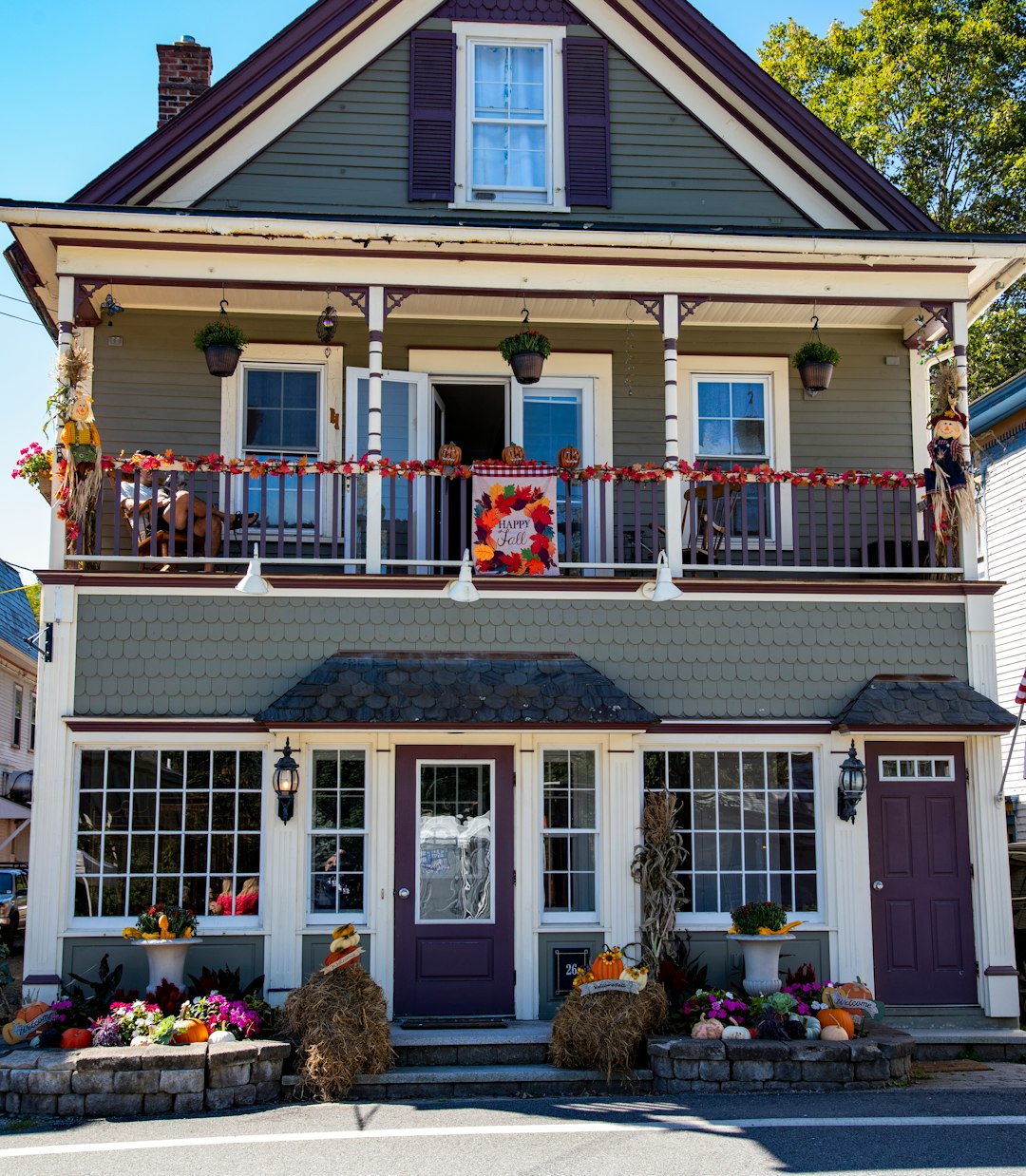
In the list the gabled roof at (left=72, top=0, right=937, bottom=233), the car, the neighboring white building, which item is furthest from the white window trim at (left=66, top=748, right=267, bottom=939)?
the neighboring white building

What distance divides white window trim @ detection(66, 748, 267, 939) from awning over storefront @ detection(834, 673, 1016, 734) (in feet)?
15.8

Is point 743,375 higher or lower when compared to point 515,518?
higher

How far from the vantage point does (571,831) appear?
1141cm

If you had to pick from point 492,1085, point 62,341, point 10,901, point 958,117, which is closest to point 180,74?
point 62,341

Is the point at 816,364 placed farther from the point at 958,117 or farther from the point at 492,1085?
the point at 958,117

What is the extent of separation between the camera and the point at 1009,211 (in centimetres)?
2431

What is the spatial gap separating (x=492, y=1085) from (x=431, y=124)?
8.90 m

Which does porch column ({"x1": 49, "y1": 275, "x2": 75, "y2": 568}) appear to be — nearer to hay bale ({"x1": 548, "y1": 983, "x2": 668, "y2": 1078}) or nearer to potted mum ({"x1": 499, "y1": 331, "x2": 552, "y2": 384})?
potted mum ({"x1": 499, "y1": 331, "x2": 552, "y2": 384})

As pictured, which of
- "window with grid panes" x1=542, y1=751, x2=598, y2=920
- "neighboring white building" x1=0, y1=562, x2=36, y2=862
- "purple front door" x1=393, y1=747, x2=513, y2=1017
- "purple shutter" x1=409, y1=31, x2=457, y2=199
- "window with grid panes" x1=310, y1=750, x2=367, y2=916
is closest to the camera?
"purple front door" x1=393, y1=747, x2=513, y2=1017

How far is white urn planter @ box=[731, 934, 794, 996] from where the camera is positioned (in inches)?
417

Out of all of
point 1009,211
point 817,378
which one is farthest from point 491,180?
point 1009,211

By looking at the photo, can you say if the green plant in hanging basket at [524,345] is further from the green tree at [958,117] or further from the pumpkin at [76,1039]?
the green tree at [958,117]

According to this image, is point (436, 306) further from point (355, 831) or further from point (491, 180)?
point (355, 831)

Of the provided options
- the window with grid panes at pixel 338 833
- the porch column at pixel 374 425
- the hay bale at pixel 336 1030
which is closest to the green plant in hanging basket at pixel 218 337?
the porch column at pixel 374 425
